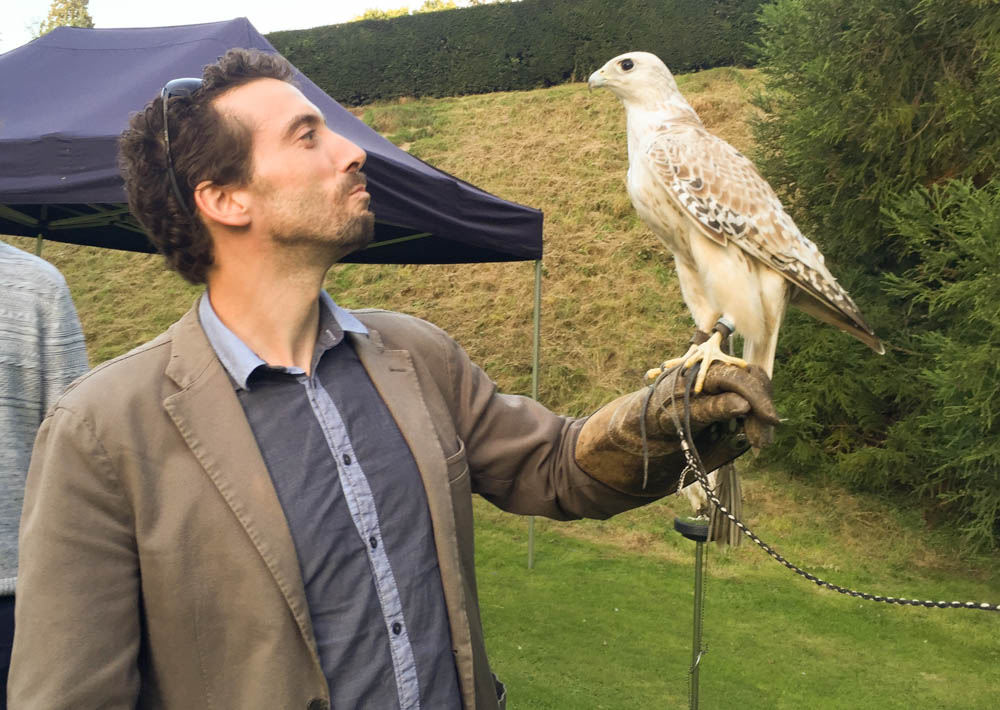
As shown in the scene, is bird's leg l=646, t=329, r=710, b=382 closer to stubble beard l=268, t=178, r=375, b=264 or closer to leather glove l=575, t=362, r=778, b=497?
leather glove l=575, t=362, r=778, b=497

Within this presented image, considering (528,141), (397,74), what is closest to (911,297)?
(528,141)

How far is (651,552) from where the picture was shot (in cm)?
600

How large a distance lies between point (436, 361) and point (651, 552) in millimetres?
4945

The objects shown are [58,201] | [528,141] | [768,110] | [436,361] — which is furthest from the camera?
[528,141]

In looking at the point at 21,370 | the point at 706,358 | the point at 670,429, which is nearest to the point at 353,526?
the point at 670,429

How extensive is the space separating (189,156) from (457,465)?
67 centimetres

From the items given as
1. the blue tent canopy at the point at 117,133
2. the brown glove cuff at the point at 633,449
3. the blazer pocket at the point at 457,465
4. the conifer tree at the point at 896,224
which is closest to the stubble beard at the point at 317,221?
the blazer pocket at the point at 457,465

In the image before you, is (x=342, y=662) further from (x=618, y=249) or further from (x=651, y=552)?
(x=618, y=249)

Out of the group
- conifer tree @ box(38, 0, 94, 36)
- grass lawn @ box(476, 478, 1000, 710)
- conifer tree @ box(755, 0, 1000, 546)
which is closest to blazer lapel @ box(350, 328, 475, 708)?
grass lawn @ box(476, 478, 1000, 710)

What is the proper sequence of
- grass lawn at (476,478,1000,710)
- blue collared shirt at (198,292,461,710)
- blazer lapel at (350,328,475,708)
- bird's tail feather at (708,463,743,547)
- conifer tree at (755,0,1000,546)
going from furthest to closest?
1. conifer tree at (755,0,1000,546)
2. grass lawn at (476,478,1000,710)
3. bird's tail feather at (708,463,743,547)
4. blazer lapel at (350,328,475,708)
5. blue collared shirt at (198,292,461,710)

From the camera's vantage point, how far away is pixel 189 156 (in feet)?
4.17

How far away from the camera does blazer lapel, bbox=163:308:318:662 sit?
42.9 inches

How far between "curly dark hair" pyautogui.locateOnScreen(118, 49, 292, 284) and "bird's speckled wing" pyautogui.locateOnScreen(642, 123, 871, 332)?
105 cm

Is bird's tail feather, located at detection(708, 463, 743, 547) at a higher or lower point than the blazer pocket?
lower
